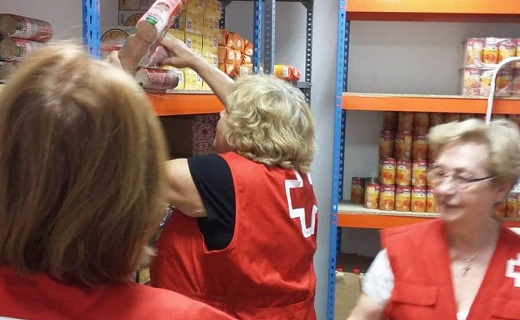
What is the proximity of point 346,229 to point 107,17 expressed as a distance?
203 cm

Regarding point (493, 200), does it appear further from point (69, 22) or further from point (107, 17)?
point (69, 22)

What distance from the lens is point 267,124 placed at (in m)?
1.75

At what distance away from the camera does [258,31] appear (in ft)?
9.32

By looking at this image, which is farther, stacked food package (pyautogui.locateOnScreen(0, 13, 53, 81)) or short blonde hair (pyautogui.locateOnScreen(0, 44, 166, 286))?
stacked food package (pyautogui.locateOnScreen(0, 13, 53, 81))

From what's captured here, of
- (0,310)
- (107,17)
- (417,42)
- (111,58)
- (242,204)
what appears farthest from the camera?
(417,42)

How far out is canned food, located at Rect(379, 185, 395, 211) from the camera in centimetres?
309

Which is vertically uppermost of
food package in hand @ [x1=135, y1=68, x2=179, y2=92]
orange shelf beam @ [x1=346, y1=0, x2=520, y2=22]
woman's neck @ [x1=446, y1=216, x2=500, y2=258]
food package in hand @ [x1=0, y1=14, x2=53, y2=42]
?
orange shelf beam @ [x1=346, y1=0, x2=520, y2=22]

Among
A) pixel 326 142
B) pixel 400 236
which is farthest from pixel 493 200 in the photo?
pixel 326 142

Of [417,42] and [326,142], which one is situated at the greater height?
[417,42]

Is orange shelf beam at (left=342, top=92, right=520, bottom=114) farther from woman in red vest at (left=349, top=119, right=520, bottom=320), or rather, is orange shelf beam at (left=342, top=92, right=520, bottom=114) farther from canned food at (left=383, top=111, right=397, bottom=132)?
woman in red vest at (left=349, top=119, right=520, bottom=320)

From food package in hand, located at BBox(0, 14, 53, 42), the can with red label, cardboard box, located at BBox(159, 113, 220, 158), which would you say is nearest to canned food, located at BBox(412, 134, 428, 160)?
the can with red label

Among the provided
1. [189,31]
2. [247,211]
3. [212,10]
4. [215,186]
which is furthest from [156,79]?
[212,10]

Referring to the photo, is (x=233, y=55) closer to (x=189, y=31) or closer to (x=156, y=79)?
(x=189, y=31)

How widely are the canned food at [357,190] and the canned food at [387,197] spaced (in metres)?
0.23
